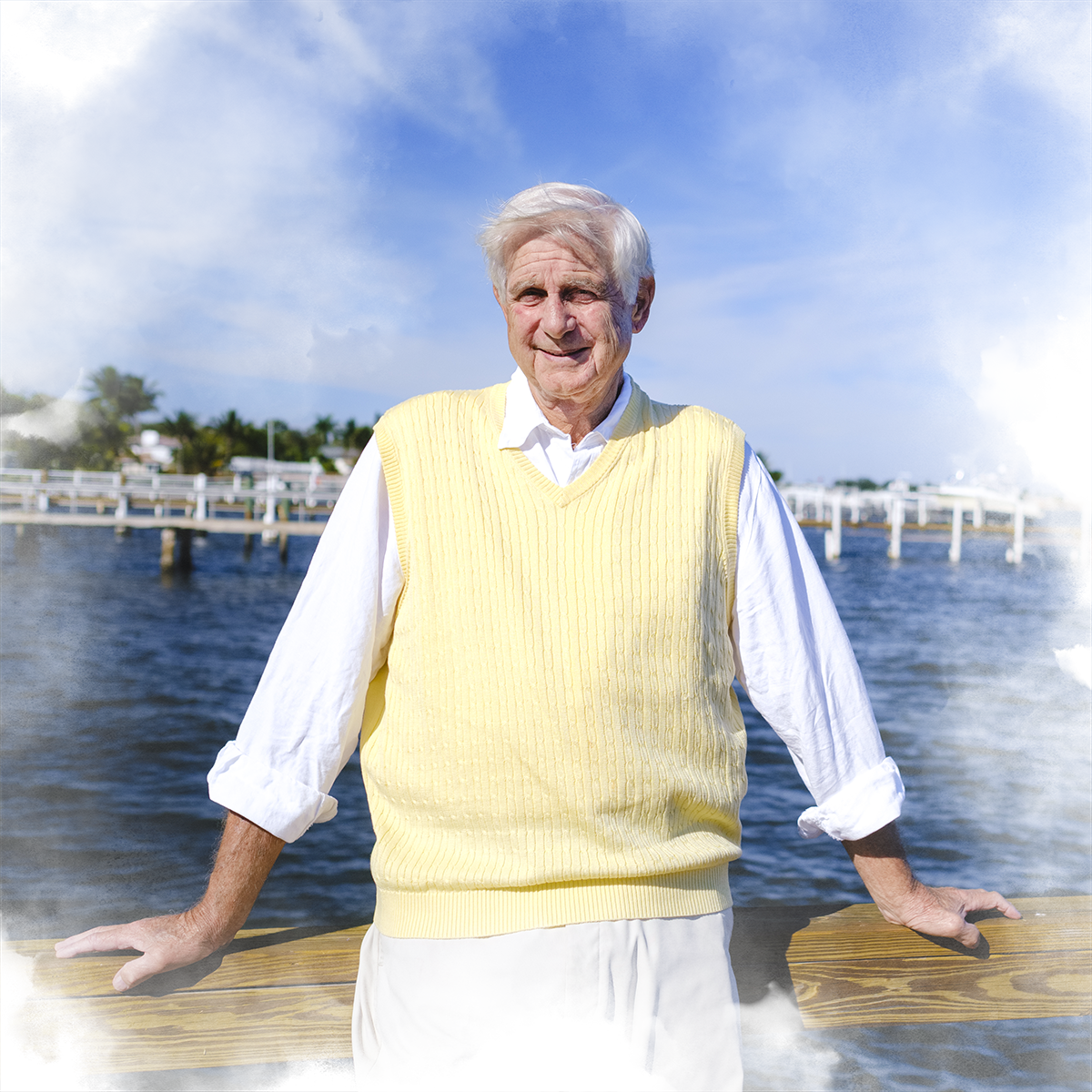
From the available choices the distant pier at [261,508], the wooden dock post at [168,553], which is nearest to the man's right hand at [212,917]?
the distant pier at [261,508]

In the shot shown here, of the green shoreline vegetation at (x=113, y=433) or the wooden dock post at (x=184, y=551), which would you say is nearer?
the wooden dock post at (x=184, y=551)

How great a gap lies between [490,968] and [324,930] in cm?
45

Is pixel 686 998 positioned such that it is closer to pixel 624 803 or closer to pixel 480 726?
pixel 624 803

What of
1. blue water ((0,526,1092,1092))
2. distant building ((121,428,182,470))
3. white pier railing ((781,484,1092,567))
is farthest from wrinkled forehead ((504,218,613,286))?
distant building ((121,428,182,470))

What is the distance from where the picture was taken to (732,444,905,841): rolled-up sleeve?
1.64 metres

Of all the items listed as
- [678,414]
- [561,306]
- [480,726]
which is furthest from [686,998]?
[561,306]

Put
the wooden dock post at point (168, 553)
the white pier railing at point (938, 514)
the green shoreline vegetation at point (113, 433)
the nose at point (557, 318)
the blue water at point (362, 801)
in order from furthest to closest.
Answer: the green shoreline vegetation at point (113, 433)
the white pier railing at point (938, 514)
the wooden dock post at point (168, 553)
the blue water at point (362, 801)
the nose at point (557, 318)

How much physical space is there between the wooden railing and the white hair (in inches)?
44.9

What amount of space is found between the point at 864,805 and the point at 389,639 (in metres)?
0.85

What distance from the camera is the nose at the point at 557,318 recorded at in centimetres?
163

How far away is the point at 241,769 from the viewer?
1.54m

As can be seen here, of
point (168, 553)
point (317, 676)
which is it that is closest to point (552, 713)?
point (317, 676)

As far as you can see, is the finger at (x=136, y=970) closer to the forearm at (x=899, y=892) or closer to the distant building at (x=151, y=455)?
the forearm at (x=899, y=892)

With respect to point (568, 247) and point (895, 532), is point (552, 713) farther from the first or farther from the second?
point (895, 532)
